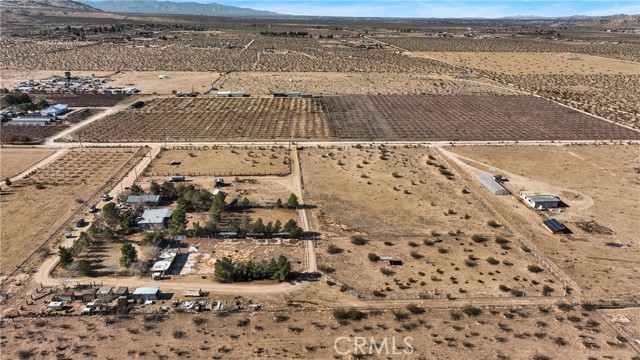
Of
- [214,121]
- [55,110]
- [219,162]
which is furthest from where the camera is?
[55,110]

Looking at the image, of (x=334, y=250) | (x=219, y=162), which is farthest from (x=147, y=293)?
(x=219, y=162)

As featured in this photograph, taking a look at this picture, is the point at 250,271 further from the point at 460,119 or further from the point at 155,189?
the point at 460,119

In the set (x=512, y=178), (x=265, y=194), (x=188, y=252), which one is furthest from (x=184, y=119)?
(x=512, y=178)

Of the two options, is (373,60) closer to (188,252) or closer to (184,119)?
(184,119)

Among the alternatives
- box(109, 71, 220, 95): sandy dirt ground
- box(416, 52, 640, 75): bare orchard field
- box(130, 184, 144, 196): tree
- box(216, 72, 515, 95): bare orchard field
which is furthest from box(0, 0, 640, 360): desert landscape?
box(416, 52, 640, 75): bare orchard field

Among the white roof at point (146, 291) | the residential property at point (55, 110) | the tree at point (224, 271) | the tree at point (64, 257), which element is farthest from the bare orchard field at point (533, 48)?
the white roof at point (146, 291)

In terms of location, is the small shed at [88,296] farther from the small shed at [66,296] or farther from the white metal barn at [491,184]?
the white metal barn at [491,184]

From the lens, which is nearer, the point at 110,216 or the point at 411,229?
the point at 110,216

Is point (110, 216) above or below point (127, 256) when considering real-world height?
above
